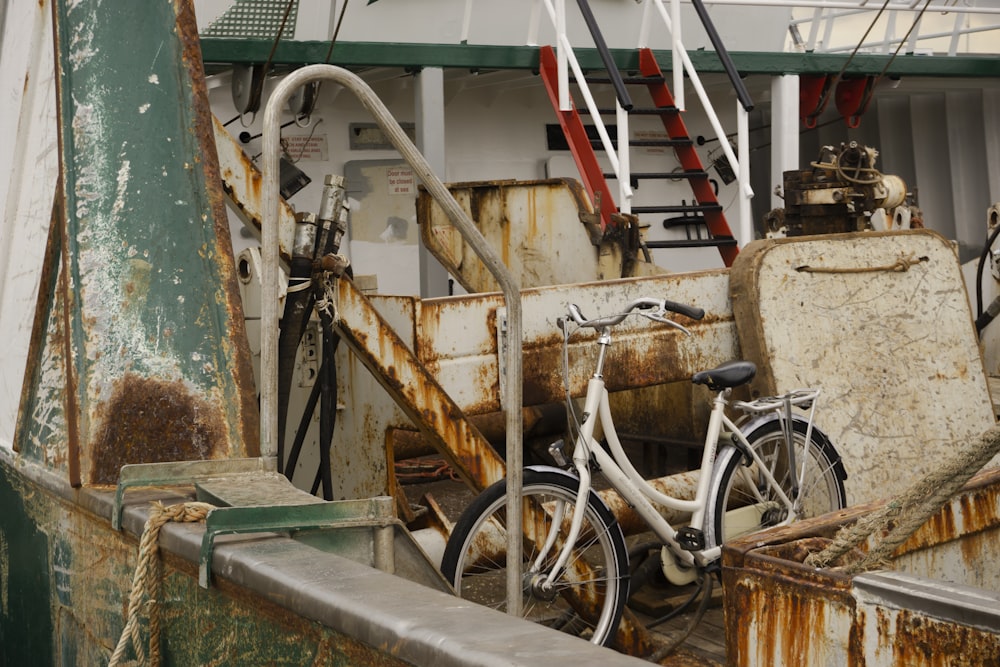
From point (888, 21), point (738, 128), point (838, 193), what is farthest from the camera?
point (888, 21)

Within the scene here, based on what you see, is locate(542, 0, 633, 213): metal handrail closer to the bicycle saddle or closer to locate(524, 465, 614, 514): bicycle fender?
the bicycle saddle

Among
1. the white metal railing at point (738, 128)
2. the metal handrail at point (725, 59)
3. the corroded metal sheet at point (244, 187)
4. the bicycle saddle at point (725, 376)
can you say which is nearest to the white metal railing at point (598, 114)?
the white metal railing at point (738, 128)

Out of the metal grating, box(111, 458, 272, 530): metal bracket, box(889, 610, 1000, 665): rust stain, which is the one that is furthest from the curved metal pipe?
the metal grating

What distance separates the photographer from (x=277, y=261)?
2.95 metres

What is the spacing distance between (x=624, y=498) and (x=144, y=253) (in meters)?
2.08

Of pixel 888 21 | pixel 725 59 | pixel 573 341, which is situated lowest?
pixel 573 341

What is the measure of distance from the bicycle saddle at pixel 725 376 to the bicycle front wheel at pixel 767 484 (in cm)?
27

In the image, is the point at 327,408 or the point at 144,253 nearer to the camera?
the point at 144,253

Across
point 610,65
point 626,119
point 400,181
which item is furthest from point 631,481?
point 400,181

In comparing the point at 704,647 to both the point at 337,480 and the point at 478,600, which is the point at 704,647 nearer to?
the point at 478,600

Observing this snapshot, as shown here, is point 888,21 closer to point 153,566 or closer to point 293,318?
point 293,318

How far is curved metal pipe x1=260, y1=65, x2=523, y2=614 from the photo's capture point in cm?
288

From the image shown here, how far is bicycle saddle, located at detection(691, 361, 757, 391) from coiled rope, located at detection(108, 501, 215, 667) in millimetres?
2593

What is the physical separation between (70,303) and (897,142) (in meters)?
13.2
